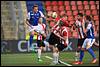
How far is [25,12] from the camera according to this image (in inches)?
950

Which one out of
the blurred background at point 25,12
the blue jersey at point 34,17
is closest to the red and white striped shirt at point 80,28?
the blue jersey at point 34,17

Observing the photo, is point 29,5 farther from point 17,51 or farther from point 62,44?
point 62,44

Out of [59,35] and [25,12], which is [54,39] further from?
[25,12]

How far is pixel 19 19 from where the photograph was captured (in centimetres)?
2288

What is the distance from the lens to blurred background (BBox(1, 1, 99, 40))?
21.9 metres

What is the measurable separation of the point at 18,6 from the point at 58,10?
2.84 meters

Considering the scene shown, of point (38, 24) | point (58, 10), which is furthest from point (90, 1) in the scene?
point (38, 24)

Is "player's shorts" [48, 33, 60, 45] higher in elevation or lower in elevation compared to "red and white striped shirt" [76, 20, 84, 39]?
lower

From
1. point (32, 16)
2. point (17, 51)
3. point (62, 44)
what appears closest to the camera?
point (62, 44)

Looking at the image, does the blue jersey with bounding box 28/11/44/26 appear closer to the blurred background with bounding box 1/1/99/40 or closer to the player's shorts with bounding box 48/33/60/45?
the player's shorts with bounding box 48/33/60/45

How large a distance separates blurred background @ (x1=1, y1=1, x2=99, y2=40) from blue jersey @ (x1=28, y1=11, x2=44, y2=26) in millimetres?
5724

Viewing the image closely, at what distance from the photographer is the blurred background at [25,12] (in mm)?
21891

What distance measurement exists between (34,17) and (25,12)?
9.00 meters

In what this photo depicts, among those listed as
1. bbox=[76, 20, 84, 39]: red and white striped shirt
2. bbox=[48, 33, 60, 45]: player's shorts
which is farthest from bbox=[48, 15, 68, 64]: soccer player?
bbox=[76, 20, 84, 39]: red and white striped shirt
